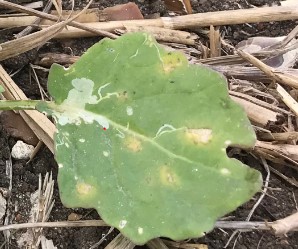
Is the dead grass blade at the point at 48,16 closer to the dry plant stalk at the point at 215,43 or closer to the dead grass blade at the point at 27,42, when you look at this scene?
the dead grass blade at the point at 27,42

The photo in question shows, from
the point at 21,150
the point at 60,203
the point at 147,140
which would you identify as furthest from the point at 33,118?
the point at 147,140

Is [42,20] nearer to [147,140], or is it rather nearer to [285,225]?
[147,140]

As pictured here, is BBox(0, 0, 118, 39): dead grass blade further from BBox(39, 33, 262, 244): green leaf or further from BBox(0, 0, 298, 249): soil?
BBox(39, 33, 262, 244): green leaf

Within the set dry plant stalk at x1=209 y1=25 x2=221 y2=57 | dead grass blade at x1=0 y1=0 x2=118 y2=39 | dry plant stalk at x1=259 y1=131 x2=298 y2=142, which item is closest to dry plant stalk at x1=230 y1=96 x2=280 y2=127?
dry plant stalk at x1=259 y1=131 x2=298 y2=142

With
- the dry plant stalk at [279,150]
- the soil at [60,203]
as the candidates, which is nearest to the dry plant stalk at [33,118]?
the soil at [60,203]

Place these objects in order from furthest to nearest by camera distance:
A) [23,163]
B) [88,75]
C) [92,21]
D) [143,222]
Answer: [92,21] < [23,163] < [88,75] < [143,222]

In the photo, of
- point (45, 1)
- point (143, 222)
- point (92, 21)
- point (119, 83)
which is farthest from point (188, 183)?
point (45, 1)

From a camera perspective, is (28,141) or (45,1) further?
(45,1)

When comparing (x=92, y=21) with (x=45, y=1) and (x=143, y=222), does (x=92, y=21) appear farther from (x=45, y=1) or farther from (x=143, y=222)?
(x=143, y=222)
